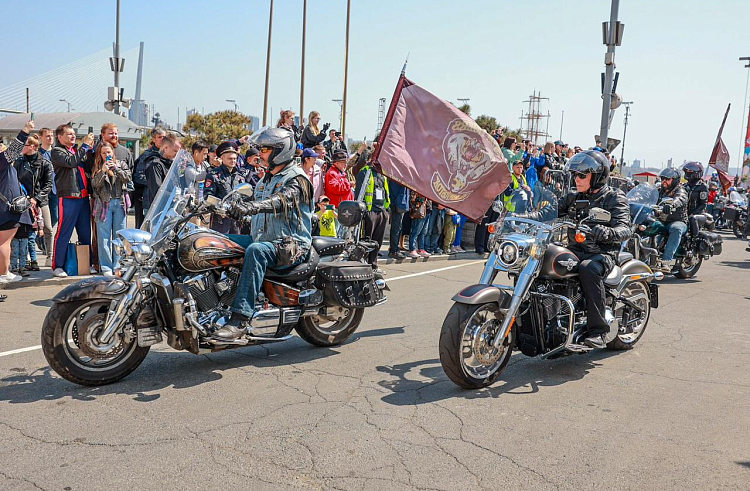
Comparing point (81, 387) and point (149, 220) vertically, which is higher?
point (149, 220)

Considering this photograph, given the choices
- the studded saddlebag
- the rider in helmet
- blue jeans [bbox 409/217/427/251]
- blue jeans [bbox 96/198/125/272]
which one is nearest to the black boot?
the studded saddlebag

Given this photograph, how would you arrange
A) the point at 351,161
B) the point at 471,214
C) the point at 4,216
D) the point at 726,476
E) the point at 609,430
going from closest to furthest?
the point at 726,476 → the point at 609,430 → the point at 471,214 → the point at 4,216 → the point at 351,161

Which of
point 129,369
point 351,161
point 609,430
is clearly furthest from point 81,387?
point 351,161

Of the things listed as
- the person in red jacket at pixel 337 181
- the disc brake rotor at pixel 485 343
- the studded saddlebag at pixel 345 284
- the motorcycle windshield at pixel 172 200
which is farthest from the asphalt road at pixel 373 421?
the person in red jacket at pixel 337 181

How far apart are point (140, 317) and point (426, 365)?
242 centimetres

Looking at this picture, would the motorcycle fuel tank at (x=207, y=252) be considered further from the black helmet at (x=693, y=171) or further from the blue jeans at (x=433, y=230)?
the black helmet at (x=693, y=171)

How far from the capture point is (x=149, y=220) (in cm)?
530

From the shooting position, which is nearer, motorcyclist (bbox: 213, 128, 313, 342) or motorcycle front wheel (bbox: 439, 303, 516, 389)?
motorcycle front wheel (bbox: 439, 303, 516, 389)

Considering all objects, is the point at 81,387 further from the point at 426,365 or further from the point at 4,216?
the point at 4,216

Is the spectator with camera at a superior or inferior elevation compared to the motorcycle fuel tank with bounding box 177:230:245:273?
superior

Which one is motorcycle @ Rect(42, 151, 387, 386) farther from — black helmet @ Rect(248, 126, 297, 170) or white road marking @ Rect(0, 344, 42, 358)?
white road marking @ Rect(0, 344, 42, 358)

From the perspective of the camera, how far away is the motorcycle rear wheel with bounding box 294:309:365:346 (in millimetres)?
6246

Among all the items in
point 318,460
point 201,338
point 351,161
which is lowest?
Answer: point 318,460

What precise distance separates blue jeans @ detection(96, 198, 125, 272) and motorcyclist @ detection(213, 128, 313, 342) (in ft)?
13.2
